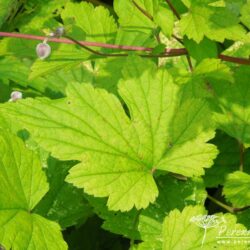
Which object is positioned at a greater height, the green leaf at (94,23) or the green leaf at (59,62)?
the green leaf at (94,23)

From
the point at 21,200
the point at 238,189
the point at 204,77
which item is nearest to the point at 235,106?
the point at 204,77

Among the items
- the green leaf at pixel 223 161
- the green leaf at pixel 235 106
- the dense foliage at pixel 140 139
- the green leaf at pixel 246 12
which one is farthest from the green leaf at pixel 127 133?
the green leaf at pixel 246 12

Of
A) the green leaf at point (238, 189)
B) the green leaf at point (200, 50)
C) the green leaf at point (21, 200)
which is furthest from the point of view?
the green leaf at point (200, 50)

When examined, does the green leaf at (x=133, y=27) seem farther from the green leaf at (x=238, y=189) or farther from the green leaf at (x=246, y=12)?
the green leaf at (x=238, y=189)

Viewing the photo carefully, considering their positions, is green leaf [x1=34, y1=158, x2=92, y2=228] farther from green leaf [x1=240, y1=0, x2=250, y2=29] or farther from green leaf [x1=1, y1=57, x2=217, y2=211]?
green leaf [x1=240, y1=0, x2=250, y2=29]

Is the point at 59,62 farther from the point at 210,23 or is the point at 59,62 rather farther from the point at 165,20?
the point at 210,23

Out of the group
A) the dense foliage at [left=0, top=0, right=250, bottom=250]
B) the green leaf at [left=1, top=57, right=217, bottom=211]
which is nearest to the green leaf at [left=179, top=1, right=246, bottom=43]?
the dense foliage at [left=0, top=0, right=250, bottom=250]

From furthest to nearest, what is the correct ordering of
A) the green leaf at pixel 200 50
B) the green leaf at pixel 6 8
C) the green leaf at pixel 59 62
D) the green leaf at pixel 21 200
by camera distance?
1. the green leaf at pixel 6 8
2. the green leaf at pixel 59 62
3. the green leaf at pixel 200 50
4. the green leaf at pixel 21 200
